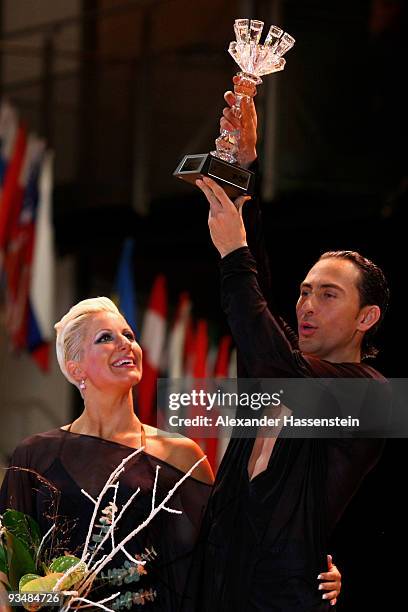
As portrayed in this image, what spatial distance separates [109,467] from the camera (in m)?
3.53

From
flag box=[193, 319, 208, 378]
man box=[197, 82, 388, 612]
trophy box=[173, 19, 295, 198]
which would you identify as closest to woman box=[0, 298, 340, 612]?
man box=[197, 82, 388, 612]

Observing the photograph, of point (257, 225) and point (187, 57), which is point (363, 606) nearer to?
point (257, 225)

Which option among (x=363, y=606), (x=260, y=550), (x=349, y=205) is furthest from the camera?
(x=349, y=205)

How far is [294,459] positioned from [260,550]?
0.23m

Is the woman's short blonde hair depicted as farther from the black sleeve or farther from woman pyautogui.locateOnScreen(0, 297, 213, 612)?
the black sleeve

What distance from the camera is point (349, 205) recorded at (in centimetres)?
611

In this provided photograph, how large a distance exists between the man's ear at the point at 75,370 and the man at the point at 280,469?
0.54m

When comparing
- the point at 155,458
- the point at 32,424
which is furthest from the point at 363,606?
the point at 32,424

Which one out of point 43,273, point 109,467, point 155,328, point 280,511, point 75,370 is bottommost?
point 280,511

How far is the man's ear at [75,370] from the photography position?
365cm

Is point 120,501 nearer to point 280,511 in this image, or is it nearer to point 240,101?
point 280,511

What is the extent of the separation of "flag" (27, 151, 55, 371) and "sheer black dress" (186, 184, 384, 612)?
182 inches

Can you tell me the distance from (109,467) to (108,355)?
0.98 ft

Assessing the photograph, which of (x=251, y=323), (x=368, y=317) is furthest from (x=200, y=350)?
Result: (x=251, y=323)
